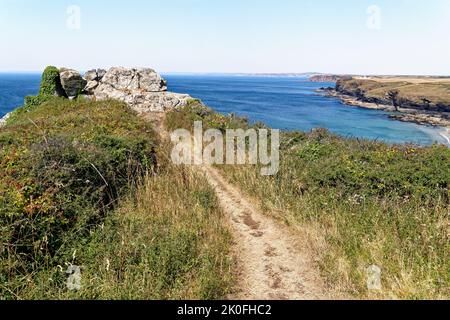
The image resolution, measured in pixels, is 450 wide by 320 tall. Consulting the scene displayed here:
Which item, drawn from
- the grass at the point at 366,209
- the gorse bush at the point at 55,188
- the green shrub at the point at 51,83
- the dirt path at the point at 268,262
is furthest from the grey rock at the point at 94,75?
the dirt path at the point at 268,262

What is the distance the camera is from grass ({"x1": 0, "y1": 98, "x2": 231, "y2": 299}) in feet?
15.8

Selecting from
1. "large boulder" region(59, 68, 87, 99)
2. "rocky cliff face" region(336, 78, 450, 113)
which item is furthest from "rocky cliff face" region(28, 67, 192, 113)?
"rocky cliff face" region(336, 78, 450, 113)

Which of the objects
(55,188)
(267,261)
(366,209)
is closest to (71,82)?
(55,188)

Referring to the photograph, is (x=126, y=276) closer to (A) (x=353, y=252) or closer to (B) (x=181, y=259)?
(B) (x=181, y=259)

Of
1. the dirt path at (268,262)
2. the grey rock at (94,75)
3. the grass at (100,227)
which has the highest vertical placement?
the grey rock at (94,75)

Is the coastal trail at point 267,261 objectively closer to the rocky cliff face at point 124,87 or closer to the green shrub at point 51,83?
the rocky cliff face at point 124,87

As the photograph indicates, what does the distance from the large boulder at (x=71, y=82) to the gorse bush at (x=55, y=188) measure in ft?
54.5

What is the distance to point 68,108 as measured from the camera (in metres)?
20.1

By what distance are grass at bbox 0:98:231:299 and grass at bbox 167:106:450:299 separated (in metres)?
1.79

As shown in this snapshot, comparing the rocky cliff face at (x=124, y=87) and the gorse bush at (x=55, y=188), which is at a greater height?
the rocky cliff face at (x=124, y=87)

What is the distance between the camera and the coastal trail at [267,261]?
5199 mm

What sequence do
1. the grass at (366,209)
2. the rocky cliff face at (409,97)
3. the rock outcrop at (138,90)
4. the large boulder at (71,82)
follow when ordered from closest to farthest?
the grass at (366,209) → the rock outcrop at (138,90) → the large boulder at (71,82) → the rocky cliff face at (409,97)
